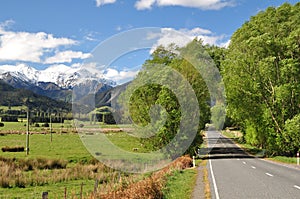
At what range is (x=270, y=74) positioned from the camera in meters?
35.2

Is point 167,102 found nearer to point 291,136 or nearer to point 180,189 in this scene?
point 291,136

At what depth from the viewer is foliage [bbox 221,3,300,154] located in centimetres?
3434

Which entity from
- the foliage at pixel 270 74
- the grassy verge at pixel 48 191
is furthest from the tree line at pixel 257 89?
the grassy verge at pixel 48 191

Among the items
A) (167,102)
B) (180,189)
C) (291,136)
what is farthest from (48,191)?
(291,136)

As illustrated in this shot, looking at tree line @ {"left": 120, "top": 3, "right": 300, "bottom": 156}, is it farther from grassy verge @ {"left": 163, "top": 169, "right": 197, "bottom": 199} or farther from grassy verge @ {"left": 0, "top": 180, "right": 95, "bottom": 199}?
grassy verge @ {"left": 163, "top": 169, "right": 197, "bottom": 199}

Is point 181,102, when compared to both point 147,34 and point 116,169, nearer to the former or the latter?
point 116,169

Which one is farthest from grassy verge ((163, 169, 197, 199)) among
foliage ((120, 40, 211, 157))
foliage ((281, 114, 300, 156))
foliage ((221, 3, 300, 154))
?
foliage ((221, 3, 300, 154))

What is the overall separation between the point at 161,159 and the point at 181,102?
5708 millimetres

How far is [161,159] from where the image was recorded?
32.8m

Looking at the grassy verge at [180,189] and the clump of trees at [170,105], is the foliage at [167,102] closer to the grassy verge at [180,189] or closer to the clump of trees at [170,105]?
the clump of trees at [170,105]

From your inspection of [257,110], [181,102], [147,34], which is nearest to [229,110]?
[257,110]

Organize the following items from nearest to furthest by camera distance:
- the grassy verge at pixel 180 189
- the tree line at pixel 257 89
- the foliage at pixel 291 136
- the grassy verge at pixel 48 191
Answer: the grassy verge at pixel 180 189 → the grassy verge at pixel 48 191 → the foliage at pixel 291 136 → the tree line at pixel 257 89

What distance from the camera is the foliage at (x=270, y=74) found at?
34.3 metres

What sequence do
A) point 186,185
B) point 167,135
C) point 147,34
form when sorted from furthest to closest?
point 167,135 < point 147,34 < point 186,185
